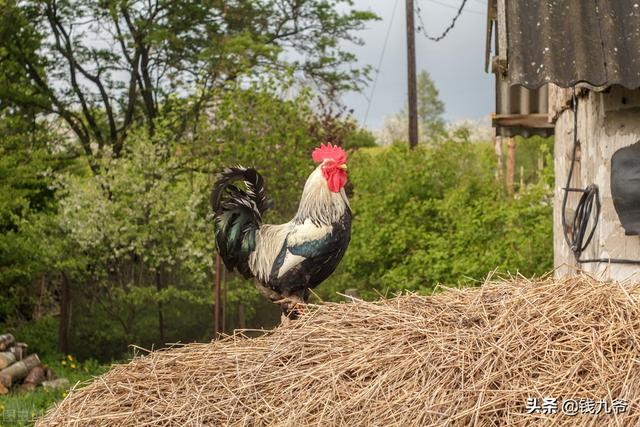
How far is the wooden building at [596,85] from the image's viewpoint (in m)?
5.45

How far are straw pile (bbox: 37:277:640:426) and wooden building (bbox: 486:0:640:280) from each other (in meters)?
1.69

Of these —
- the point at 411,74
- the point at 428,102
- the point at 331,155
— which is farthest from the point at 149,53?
the point at 428,102

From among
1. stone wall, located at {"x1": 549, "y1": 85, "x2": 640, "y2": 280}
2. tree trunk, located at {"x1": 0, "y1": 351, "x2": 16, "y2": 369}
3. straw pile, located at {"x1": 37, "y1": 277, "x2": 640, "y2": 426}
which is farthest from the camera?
tree trunk, located at {"x1": 0, "y1": 351, "x2": 16, "y2": 369}

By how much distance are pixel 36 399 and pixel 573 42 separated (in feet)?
20.6

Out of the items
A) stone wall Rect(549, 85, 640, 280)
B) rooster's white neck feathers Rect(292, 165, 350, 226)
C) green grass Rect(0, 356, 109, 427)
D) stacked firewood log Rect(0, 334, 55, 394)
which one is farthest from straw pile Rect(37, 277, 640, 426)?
stacked firewood log Rect(0, 334, 55, 394)

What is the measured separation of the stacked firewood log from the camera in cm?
987

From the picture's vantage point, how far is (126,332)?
12.7 metres

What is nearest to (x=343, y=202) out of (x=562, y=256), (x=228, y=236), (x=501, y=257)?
(x=228, y=236)

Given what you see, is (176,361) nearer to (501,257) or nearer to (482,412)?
(482,412)

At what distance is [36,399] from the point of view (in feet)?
29.1

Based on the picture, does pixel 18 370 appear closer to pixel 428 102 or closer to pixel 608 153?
pixel 608 153

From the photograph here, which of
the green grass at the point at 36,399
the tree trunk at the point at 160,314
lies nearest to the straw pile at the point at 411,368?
the green grass at the point at 36,399

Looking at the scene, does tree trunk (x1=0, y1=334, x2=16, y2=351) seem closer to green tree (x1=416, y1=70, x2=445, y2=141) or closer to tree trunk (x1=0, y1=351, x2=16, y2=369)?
tree trunk (x1=0, y1=351, x2=16, y2=369)

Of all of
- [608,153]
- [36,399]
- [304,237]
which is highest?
[608,153]
